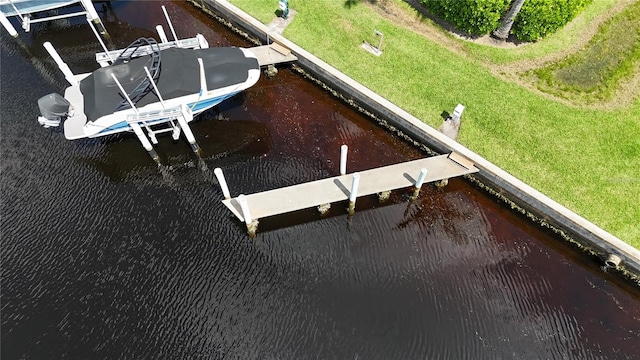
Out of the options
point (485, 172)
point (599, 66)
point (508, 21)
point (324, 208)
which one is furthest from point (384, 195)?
point (599, 66)

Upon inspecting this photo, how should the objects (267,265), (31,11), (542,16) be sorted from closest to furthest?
(267,265), (542,16), (31,11)

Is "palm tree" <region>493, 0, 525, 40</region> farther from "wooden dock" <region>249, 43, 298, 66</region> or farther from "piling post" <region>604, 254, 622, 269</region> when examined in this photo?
"piling post" <region>604, 254, 622, 269</region>

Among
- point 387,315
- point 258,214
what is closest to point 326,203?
point 258,214

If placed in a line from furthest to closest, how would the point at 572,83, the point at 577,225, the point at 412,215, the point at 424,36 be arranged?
the point at 424,36
the point at 572,83
the point at 412,215
the point at 577,225

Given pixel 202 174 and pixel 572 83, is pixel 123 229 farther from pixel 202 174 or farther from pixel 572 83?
pixel 572 83

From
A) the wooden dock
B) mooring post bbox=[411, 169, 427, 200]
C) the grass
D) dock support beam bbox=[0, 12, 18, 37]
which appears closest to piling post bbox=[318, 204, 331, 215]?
mooring post bbox=[411, 169, 427, 200]

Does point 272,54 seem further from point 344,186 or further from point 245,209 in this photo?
point 245,209

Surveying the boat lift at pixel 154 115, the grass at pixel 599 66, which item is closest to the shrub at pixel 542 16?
the grass at pixel 599 66
